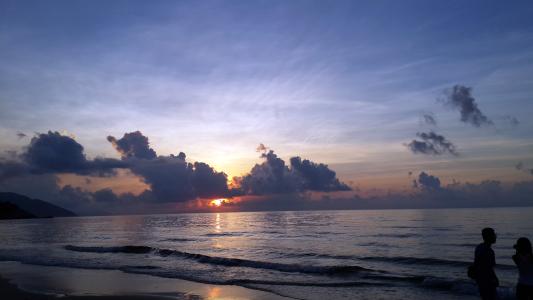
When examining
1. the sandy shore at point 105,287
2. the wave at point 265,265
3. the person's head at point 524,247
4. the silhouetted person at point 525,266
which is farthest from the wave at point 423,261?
the person's head at point 524,247

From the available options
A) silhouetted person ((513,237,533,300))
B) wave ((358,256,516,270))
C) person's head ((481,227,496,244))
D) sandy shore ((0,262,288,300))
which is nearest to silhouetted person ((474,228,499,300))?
person's head ((481,227,496,244))

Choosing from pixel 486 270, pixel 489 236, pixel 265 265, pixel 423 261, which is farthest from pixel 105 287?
pixel 423 261

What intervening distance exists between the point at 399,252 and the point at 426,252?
2136 millimetres

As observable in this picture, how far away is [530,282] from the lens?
9445mm

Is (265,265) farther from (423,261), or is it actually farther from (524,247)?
(524,247)

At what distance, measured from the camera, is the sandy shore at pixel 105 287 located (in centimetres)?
1832

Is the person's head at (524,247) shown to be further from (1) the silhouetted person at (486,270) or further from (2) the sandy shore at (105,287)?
(2) the sandy shore at (105,287)

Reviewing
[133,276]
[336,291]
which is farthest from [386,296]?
[133,276]

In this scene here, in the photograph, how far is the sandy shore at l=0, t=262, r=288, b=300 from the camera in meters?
18.3

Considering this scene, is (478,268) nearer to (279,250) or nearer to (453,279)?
(453,279)

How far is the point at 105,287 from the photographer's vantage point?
20688mm

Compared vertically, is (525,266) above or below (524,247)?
below

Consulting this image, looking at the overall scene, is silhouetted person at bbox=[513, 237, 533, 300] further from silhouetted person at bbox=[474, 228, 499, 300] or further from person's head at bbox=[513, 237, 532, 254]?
silhouetted person at bbox=[474, 228, 499, 300]

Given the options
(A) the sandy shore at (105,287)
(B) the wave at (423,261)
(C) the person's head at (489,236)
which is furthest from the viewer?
(B) the wave at (423,261)
